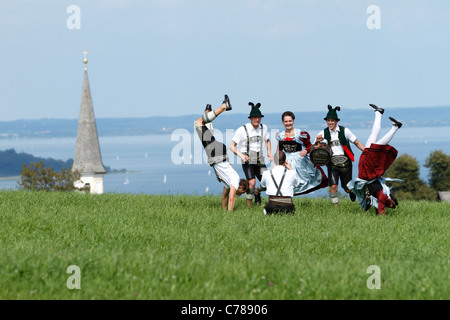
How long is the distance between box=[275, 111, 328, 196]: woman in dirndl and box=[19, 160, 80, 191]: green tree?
120 ft

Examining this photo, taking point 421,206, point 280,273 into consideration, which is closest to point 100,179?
point 421,206

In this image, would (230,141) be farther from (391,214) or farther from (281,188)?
(391,214)

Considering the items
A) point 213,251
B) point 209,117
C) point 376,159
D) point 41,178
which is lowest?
point 41,178

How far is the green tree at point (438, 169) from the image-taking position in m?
66.9

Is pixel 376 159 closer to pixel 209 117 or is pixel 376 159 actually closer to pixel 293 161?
pixel 293 161

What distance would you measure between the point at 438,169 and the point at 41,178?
42616 millimetres

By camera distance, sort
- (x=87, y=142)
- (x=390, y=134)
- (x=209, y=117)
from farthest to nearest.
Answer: (x=87, y=142) → (x=209, y=117) → (x=390, y=134)

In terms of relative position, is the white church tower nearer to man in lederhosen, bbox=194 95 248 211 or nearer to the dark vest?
man in lederhosen, bbox=194 95 248 211

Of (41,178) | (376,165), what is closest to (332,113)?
(376,165)

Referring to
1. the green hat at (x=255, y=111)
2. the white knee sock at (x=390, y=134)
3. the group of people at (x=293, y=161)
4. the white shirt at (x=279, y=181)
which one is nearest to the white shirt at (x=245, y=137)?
the group of people at (x=293, y=161)

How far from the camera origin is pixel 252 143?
46.1 ft

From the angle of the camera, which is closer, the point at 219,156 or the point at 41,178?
the point at 219,156

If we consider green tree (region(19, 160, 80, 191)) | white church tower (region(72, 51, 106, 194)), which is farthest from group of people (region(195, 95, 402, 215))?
white church tower (region(72, 51, 106, 194))
